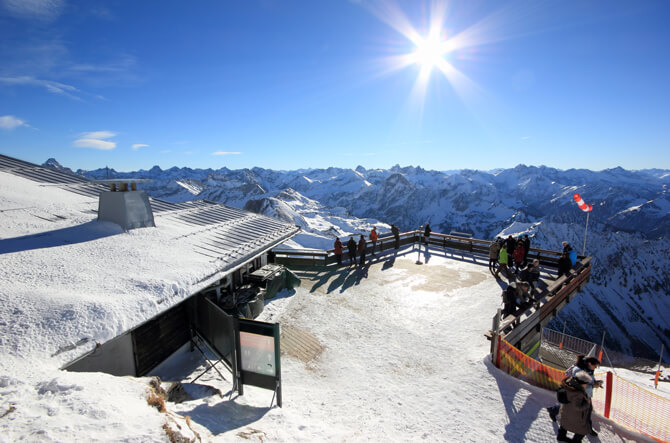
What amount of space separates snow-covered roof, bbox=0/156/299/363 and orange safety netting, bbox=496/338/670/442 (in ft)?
25.7

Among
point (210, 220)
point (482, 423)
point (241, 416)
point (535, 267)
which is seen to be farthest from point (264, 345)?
point (535, 267)

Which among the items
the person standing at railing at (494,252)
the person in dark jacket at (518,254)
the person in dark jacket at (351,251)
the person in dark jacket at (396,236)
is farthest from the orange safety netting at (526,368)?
the person in dark jacket at (396,236)

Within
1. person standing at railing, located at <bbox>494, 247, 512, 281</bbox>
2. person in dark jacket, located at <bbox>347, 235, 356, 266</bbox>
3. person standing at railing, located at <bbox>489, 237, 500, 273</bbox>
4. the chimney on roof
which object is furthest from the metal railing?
the chimney on roof

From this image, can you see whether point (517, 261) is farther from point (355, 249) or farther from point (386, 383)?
point (386, 383)

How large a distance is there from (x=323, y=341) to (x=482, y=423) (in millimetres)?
4805

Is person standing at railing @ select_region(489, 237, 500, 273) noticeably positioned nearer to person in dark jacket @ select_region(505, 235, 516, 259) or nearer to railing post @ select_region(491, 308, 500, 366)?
person in dark jacket @ select_region(505, 235, 516, 259)

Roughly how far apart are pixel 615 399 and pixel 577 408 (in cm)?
421

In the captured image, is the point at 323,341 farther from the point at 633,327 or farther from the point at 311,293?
the point at 633,327

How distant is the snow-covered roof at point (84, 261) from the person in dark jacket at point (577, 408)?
24.8 feet

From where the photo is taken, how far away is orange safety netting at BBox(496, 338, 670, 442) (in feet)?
21.4

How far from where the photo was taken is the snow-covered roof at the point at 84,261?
4.41 m

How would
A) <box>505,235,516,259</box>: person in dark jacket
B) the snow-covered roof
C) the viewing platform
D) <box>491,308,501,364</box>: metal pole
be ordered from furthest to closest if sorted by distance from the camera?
<box>505,235,516,259</box>: person in dark jacket
the viewing platform
<box>491,308,501,364</box>: metal pole
the snow-covered roof

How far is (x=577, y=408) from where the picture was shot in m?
5.61

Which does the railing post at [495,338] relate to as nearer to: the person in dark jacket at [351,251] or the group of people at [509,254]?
the group of people at [509,254]
